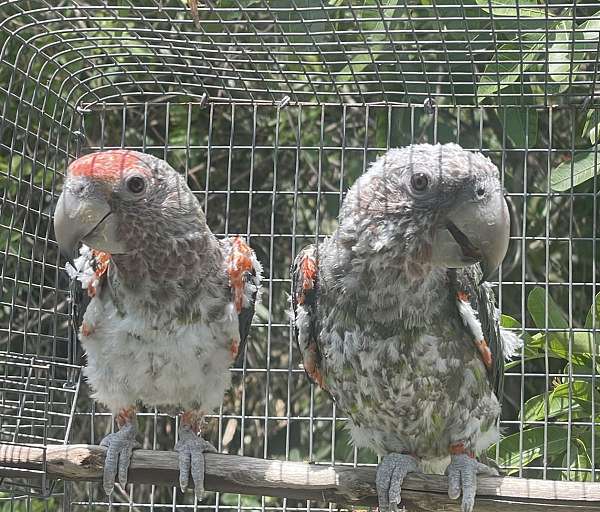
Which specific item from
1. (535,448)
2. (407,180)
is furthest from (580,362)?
(407,180)

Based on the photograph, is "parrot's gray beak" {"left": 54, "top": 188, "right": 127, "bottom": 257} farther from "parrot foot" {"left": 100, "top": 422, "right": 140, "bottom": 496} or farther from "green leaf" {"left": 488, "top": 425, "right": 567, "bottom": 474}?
"green leaf" {"left": 488, "top": 425, "right": 567, "bottom": 474}

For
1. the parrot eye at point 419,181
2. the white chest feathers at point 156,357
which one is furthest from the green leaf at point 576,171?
the white chest feathers at point 156,357

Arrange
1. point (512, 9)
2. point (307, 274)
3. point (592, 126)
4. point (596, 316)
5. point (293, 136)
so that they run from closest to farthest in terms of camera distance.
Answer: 1. point (512, 9)
2. point (307, 274)
3. point (596, 316)
4. point (592, 126)
5. point (293, 136)

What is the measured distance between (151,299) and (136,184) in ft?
1.53

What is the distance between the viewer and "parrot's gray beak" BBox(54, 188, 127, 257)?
10.6 feet

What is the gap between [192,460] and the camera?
333 cm

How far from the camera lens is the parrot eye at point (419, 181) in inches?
125

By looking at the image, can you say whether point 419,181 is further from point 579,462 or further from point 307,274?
point 579,462

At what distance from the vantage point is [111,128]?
5246 mm

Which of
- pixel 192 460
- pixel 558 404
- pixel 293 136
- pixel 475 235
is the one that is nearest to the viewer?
pixel 475 235

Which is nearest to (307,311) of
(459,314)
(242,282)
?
(242,282)

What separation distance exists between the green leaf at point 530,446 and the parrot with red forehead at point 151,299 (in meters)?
1.39

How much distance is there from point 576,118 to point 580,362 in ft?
3.85

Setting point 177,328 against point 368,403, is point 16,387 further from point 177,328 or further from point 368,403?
point 368,403
